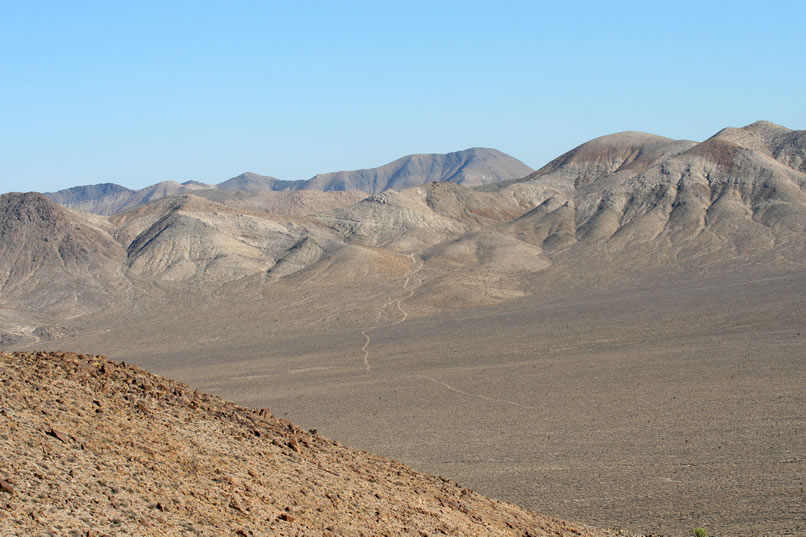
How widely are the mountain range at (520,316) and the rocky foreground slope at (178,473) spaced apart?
16.8ft

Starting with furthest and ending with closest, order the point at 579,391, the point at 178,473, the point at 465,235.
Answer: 1. the point at 465,235
2. the point at 579,391
3. the point at 178,473

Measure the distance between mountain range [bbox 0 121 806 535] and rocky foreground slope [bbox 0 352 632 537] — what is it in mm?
5115

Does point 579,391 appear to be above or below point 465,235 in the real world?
below

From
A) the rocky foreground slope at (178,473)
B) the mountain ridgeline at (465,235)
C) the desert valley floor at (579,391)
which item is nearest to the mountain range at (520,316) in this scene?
the desert valley floor at (579,391)

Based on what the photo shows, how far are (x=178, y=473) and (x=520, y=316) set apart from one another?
153 ft

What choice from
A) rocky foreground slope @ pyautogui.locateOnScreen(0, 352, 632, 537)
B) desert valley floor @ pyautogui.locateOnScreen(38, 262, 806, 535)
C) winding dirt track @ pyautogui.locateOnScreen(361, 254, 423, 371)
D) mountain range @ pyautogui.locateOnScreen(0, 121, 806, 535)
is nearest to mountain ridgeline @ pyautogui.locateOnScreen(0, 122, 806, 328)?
mountain range @ pyautogui.locateOnScreen(0, 121, 806, 535)

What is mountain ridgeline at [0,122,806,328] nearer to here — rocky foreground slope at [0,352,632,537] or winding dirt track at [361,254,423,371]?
winding dirt track at [361,254,423,371]

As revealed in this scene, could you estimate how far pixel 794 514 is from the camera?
17.7 m

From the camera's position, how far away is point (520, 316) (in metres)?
57.8

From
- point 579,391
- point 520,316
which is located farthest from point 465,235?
point 579,391

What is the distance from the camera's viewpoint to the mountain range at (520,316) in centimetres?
2306

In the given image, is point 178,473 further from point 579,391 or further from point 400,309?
point 400,309

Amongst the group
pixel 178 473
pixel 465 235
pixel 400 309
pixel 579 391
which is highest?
pixel 465 235

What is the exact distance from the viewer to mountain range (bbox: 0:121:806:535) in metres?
23.1
